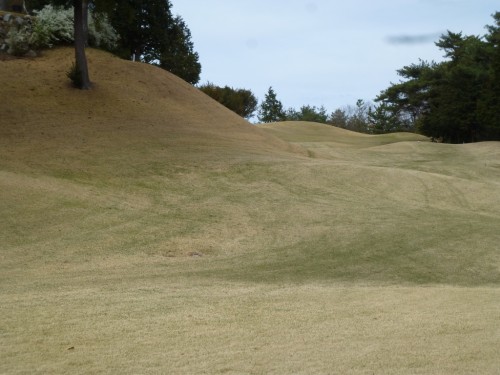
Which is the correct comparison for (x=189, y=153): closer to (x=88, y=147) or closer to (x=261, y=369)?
(x=88, y=147)

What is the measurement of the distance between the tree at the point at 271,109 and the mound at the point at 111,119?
166ft

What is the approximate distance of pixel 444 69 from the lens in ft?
183

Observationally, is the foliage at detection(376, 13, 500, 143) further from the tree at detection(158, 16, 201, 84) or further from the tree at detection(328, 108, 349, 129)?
the tree at detection(328, 108, 349, 129)

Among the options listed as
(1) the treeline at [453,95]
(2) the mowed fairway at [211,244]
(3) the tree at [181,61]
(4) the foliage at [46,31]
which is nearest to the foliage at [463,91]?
(1) the treeline at [453,95]

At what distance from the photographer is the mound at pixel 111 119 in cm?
2259

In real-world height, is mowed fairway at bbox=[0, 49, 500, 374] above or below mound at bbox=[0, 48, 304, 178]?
below

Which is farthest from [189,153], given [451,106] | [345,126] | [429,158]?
[345,126]

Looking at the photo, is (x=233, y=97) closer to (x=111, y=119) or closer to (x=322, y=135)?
(x=322, y=135)

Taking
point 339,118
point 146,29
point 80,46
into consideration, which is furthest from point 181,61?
point 339,118

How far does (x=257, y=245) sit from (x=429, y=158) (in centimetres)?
2096

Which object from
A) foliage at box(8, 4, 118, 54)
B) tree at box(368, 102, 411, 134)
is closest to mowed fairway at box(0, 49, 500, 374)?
foliage at box(8, 4, 118, 54)

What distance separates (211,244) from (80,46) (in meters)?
13.6

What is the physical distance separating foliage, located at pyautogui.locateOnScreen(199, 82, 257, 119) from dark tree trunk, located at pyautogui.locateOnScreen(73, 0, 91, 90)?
2869 centimetres

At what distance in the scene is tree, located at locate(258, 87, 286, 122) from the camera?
82.9 meters
